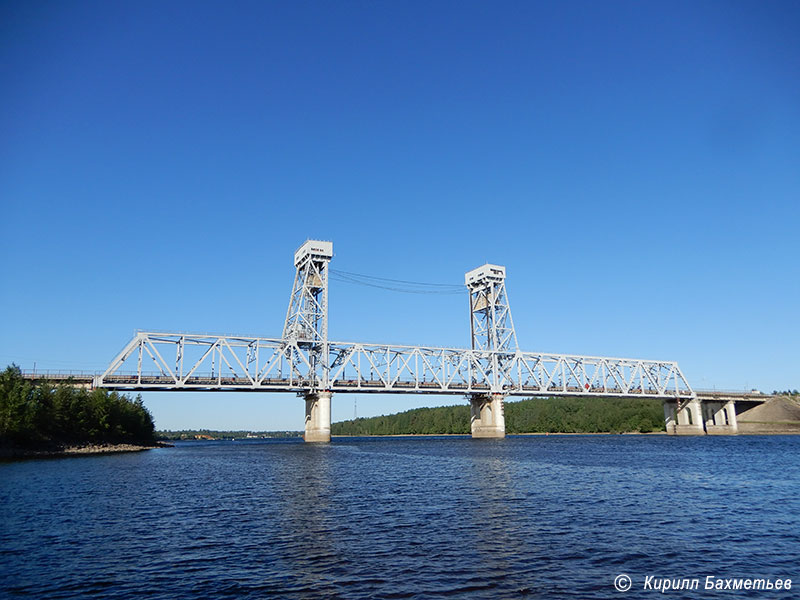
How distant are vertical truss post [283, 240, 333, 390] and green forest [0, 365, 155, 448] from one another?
96.9 ft

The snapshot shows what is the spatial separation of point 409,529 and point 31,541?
41.4ft

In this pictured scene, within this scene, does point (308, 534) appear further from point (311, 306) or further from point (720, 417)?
point (720, 417)

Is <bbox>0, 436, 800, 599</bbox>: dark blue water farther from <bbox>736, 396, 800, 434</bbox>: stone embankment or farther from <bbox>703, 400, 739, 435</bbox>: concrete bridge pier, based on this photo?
<bbox>703, 400, 739, 435</bbox>: concrete bridge pier

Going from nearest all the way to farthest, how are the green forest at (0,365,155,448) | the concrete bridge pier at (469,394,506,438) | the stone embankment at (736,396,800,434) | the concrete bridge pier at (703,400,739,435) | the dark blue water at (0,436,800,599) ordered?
the dark blue water at (0,436,800,599) → the green forest at (0,365,155,448) → the concrete bridge pier at (469,394,506,438) → the stone embankment at (736,396,800,434) → the concrete bridge pier at (703,400,739,435)

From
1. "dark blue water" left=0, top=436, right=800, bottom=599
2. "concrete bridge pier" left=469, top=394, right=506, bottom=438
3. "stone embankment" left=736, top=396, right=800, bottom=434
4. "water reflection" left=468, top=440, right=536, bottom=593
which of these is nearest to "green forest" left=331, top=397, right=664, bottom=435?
"stone embankment" left=736, top=396, right=800, bottom=434

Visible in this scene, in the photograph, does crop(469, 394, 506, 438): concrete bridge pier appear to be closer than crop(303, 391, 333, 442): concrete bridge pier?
No

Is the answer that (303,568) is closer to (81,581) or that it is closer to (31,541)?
(81,581)

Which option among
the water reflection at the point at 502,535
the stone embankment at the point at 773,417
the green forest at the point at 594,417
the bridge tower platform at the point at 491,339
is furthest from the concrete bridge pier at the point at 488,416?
the water reflection at the point at 502,535

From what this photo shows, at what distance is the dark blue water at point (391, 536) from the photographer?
13.0m

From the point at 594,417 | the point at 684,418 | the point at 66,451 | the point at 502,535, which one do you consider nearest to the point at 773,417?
the point at 684,418

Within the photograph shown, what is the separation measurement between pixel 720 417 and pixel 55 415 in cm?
13756

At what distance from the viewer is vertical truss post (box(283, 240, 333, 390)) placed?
94562 mm

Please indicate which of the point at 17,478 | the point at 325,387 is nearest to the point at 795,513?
the point at 17,478

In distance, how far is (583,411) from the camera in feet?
592
